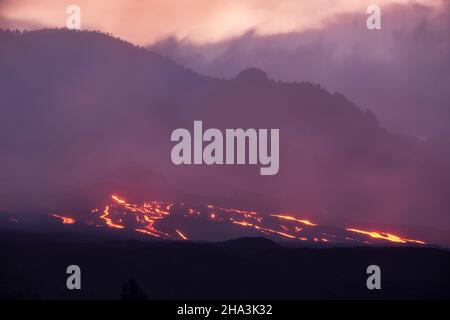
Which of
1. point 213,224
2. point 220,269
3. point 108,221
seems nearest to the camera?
point 220,269

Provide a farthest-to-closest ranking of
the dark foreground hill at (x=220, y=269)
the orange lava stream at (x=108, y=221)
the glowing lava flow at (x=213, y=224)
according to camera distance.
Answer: the orange lava stream at (x=108, y=221)
the glowing lava flow at (x=213, y=224)
the dark foreground hill at (x=220, y=269)

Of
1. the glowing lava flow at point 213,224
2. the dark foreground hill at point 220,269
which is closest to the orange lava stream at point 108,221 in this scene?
the glowing lava flow at point 213,224

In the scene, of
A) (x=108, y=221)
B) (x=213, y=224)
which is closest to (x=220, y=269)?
(x=213, y=224)

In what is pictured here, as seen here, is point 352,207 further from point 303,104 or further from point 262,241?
point 303,104

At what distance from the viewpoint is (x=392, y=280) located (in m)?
37.9

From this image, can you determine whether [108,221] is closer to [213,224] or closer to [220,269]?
[213,224]

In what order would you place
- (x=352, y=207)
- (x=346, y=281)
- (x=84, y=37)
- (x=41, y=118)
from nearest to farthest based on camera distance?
1. (x=352, y=207)
2. (x=346, y=281)
3. (x=41, y=118)
4. (x=84, y=37)

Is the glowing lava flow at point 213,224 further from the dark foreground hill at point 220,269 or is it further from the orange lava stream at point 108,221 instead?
the dark foreground hill at point 220,269

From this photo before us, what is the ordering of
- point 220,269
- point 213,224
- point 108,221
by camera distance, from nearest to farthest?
point 220,269 → point 213,224 → point 108,221

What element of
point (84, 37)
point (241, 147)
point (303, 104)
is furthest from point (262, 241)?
point (84, 37)

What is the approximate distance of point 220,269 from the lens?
38.1m

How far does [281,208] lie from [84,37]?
74418mm

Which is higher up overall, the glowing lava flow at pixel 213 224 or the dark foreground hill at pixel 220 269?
the glowing lava flow at pixel 213 224

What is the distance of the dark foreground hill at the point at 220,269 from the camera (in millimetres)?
34594
